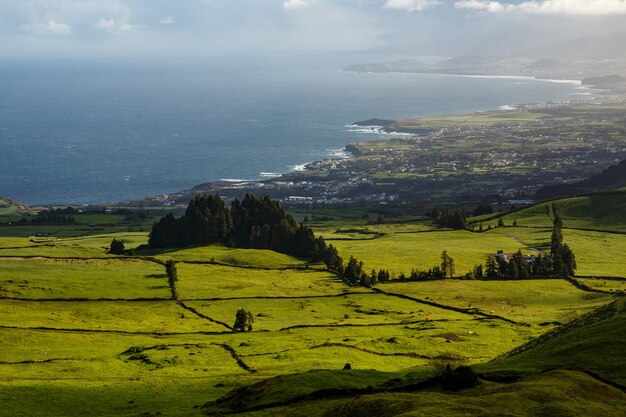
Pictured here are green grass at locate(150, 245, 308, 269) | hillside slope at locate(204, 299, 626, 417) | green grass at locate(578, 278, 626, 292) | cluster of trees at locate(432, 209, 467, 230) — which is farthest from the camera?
cluster of trees at locate(432, 209, 467, 230)

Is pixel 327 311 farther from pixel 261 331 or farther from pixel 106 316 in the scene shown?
pixel 106 316

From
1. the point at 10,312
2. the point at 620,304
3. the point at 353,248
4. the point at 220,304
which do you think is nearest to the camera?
the point at 620,304

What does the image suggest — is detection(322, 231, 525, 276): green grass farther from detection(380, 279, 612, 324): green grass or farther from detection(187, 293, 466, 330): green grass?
detection(187, 293, 466, 330): green grass

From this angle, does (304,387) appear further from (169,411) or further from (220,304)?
(220,304)

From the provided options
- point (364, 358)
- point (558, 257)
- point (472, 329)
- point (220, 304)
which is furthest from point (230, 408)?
point (558, 257)

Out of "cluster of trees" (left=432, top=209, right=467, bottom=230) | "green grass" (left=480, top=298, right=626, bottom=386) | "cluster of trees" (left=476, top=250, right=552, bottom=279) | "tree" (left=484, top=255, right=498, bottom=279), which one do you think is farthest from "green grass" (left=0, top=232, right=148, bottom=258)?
"green grass" (left=480, top=298, right=626, bottom=386)

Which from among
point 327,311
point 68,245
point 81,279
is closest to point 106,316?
point 81,279
